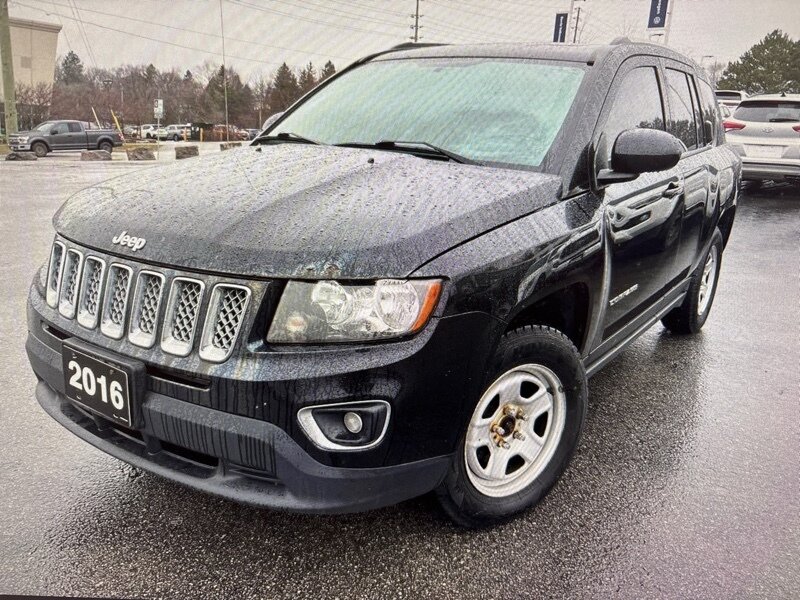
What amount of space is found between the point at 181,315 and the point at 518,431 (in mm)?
1301

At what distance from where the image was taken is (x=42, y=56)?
71.6 metres

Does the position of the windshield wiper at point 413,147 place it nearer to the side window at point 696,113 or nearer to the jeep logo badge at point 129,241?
the jeep logo badge at point 129,241

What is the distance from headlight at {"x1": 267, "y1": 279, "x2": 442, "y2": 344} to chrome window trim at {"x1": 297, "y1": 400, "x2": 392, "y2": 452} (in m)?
0.19

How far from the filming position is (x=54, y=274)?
8.18ft

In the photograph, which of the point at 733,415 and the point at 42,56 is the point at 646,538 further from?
the point at 42,56

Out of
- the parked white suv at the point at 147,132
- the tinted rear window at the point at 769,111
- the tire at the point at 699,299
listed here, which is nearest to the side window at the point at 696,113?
the tire at the point at 699,299

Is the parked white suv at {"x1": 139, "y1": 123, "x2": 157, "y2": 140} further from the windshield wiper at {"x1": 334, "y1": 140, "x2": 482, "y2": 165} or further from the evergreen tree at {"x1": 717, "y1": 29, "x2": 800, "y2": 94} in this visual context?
the windshield wiper at {"x1": 334, "y1": 140, "x2": 482, "y2": 165}

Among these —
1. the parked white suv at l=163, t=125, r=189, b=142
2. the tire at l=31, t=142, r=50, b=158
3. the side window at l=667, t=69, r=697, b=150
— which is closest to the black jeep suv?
the side window at l=667, t=69, r=697, b=150

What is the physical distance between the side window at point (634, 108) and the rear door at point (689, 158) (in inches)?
8.3

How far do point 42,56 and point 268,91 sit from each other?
31.4 meters

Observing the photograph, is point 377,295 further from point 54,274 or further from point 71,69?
point 71,69

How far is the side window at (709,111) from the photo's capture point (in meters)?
4.38

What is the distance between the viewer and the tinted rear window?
11570 mm

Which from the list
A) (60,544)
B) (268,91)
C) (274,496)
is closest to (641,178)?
(274,496)
